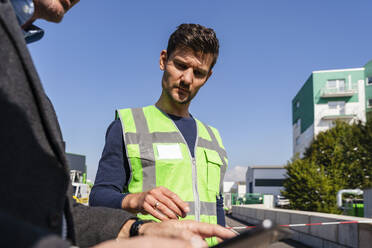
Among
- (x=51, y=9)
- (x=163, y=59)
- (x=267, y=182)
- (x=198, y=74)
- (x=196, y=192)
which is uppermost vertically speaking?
(x=267, y=182)

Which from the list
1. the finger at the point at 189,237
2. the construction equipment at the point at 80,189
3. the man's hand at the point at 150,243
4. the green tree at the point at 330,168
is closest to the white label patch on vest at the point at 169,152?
the finger at the point at 189,237

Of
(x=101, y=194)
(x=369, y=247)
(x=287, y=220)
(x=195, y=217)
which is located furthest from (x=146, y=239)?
(x=287, y=220)

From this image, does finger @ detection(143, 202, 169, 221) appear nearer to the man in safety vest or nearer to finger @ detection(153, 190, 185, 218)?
finger @ detection(153, 190, 185, 218)

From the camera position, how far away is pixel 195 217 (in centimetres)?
220

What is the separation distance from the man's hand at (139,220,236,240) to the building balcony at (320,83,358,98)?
5066cm

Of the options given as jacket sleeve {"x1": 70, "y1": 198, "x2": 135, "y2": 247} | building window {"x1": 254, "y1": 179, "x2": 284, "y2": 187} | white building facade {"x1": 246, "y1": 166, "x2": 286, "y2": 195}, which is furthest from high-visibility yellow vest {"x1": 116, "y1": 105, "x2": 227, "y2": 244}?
building window {"x1": 254, "y1": 179, "x2": 284, "y2": 187}

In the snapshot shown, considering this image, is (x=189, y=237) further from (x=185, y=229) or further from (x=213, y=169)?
(x=213, y=169)

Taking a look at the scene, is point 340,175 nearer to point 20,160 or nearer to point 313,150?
point 313,150

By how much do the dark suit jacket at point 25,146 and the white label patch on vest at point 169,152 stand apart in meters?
1.22

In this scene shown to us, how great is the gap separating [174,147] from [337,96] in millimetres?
50703

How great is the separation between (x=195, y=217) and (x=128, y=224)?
3.04ft

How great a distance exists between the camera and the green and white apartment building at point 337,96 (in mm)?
47438

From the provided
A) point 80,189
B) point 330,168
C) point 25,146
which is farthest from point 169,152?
point 330,168

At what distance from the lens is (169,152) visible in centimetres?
226
